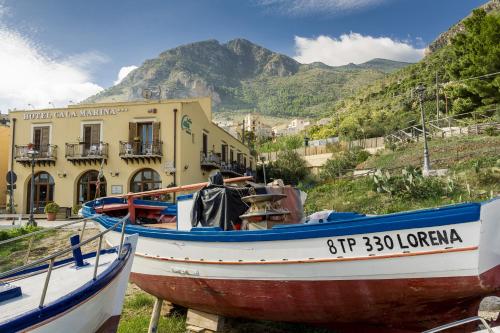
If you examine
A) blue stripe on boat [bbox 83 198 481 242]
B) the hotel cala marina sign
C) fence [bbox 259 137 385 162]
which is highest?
the hotel cala marina sign

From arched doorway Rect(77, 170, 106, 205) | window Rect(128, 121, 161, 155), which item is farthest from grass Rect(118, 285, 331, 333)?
arched doorway Rect(77, 170, 106, 205)

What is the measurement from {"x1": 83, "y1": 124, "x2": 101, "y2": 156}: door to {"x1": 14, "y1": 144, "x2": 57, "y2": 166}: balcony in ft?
7.03

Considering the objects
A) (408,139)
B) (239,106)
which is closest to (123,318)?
(408,139)

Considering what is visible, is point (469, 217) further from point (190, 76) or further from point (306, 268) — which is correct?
point (190, 76)

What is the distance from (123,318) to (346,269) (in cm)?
455

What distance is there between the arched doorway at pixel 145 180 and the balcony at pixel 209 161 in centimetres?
389

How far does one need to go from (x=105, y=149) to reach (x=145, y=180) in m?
3.30

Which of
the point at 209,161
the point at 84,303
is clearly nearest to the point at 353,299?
the point at 84,303

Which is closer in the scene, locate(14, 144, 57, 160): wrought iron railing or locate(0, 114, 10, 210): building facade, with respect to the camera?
locate(14, 144, 57, 160): wrought iron railing

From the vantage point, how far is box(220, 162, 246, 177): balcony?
101 feet

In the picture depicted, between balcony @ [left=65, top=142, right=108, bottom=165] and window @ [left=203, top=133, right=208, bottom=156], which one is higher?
window @ [left=203, top=133, right=208, bottom=156]

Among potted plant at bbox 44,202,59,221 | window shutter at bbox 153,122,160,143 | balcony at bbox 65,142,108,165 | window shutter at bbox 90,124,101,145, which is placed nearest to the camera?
Answer: potted plant at bbox 44,202,59,221

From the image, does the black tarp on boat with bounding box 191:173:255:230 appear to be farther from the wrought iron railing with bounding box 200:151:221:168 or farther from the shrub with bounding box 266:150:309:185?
the shrub with bounding box 266:150:309:185

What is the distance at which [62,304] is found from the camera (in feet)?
11.8
